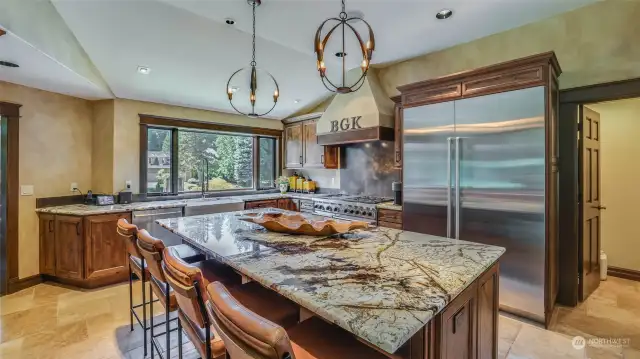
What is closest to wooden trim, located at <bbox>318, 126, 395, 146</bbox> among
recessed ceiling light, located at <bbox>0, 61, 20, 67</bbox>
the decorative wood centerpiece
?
the decorative wood centerpiece

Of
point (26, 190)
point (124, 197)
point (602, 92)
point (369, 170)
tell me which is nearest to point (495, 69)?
point (602, 92)

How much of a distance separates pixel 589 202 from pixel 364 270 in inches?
127

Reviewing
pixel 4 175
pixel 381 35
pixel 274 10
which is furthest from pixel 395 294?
pixel 4 175

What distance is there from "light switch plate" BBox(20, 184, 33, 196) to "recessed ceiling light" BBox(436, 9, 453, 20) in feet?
16.2

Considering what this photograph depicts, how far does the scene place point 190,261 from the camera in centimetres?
236

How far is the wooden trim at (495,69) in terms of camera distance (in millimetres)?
2564

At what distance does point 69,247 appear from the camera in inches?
140

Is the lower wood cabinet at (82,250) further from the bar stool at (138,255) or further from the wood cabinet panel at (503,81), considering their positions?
the wood cabinet panel at (503,81)

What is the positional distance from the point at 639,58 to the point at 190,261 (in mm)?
4105

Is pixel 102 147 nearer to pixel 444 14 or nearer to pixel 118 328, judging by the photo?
pixel 118 328

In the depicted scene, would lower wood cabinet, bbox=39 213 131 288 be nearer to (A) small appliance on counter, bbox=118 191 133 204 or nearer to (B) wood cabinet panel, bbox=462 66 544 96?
(A) small appliance on counter, bbox=118 191 133 204

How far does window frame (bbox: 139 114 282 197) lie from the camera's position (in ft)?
14.2

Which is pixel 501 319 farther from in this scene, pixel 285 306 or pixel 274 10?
pixel 274 10

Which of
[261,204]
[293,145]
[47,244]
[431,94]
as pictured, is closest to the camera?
[431,94]
